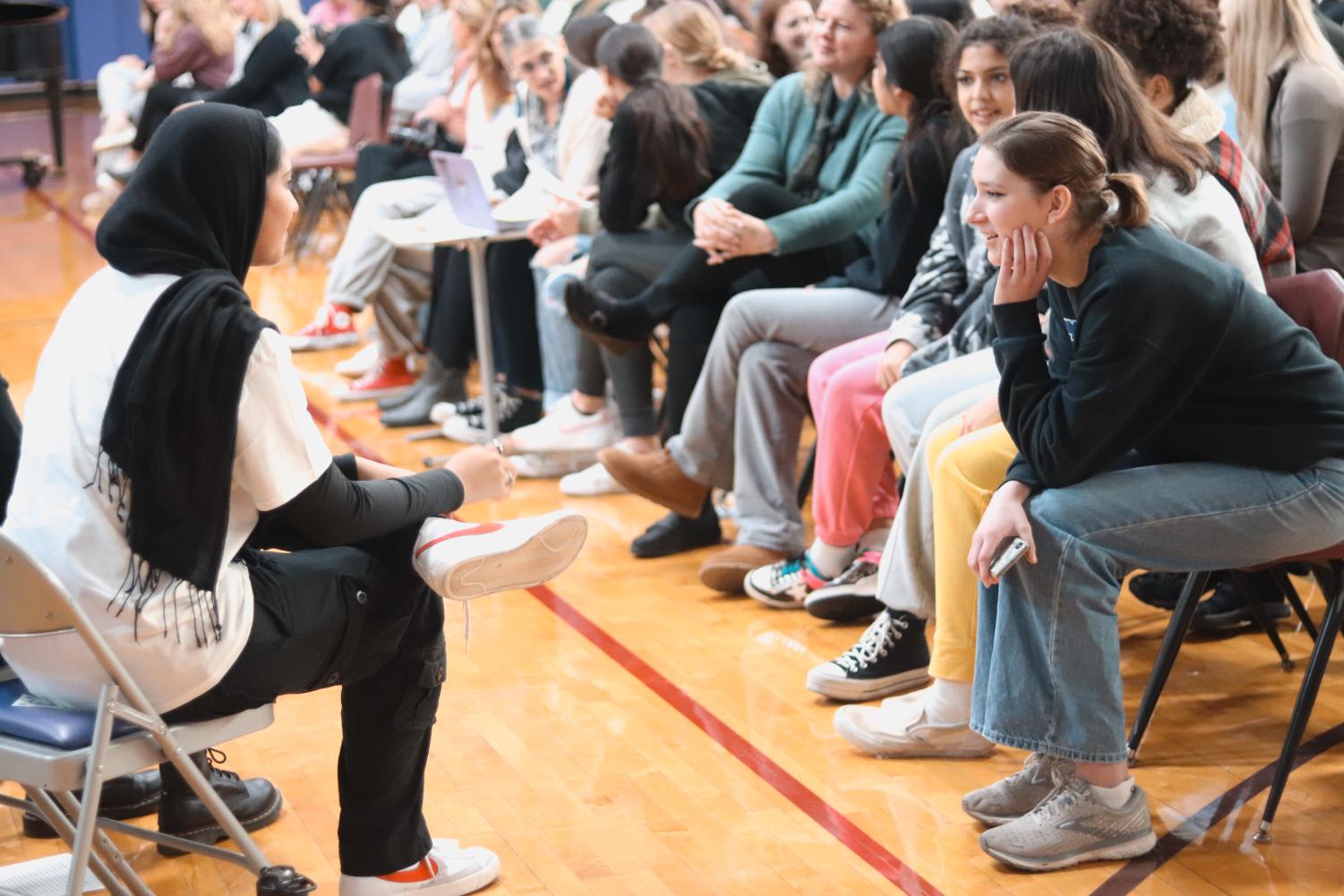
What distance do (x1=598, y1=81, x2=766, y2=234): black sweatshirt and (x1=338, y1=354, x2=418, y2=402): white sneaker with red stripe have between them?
1.54 metres

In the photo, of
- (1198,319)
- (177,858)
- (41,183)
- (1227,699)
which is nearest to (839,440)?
(1227,699)

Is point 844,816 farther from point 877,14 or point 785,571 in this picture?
point 877,14

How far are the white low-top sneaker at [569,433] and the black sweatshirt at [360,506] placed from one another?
8.43 ft

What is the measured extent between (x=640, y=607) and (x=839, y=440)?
26.0 inches

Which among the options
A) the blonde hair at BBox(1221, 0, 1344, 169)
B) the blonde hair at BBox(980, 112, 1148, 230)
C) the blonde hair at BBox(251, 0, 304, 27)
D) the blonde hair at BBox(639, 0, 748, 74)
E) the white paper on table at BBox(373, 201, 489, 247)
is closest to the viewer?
the blonde hair at BBox(980, 112, 1148, 230)

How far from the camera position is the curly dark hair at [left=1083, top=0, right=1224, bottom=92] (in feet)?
10.0

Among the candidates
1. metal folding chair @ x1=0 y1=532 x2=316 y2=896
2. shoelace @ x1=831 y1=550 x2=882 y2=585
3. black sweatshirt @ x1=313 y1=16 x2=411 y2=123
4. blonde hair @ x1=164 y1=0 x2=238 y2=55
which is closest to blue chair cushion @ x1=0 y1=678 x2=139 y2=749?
metal folding chair @ x1=0 y1=532 x2=316 y2=896

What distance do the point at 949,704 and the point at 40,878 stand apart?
5.13 feet

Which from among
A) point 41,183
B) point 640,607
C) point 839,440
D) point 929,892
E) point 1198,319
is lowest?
point 41,183

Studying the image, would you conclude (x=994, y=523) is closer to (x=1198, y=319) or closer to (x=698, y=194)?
(x=1198, y=319)

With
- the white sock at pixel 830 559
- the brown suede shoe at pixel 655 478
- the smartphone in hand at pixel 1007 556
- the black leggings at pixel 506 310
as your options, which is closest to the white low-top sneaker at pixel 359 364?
the black leggings at pixel 506 310

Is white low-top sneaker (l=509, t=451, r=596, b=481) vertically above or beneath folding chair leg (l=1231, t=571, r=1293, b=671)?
beneath

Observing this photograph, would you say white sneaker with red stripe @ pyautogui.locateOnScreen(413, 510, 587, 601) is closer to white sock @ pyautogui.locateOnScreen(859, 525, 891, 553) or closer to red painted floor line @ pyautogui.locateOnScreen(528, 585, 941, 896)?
red painted floor line @ pyautogui.locateOnScreen(528, 585, 941, 896)

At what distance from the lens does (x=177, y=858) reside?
2629 millimetres
